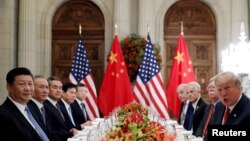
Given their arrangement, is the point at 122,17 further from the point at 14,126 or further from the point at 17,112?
the point at 14,126

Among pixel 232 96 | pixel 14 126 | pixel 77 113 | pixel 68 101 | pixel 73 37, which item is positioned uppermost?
pixel 73 37

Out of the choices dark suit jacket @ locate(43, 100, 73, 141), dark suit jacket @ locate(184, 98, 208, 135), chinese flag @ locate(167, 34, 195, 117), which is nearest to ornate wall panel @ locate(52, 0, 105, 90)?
chinese flag @ locate(167, 34, 195, 117)

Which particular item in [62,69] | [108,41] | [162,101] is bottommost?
[162,101]

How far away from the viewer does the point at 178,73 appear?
1018 centimetres

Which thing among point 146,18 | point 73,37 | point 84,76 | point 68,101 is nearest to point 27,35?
point 73,37

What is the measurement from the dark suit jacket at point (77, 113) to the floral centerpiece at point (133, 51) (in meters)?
2.44

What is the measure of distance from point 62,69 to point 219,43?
394 cm

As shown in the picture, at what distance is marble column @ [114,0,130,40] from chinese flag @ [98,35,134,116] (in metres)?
0.43

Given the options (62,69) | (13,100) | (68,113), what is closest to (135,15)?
(62,69)

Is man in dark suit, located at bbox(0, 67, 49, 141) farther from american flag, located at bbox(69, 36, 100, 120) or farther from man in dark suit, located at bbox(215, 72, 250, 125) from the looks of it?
american flag, located at bbox(69, 36, 100, 120)

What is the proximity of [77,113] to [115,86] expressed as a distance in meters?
2.14

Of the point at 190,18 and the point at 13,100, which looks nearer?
the point at 13,100

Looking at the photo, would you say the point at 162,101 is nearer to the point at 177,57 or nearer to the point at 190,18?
the point at 177,57

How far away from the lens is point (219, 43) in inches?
419
